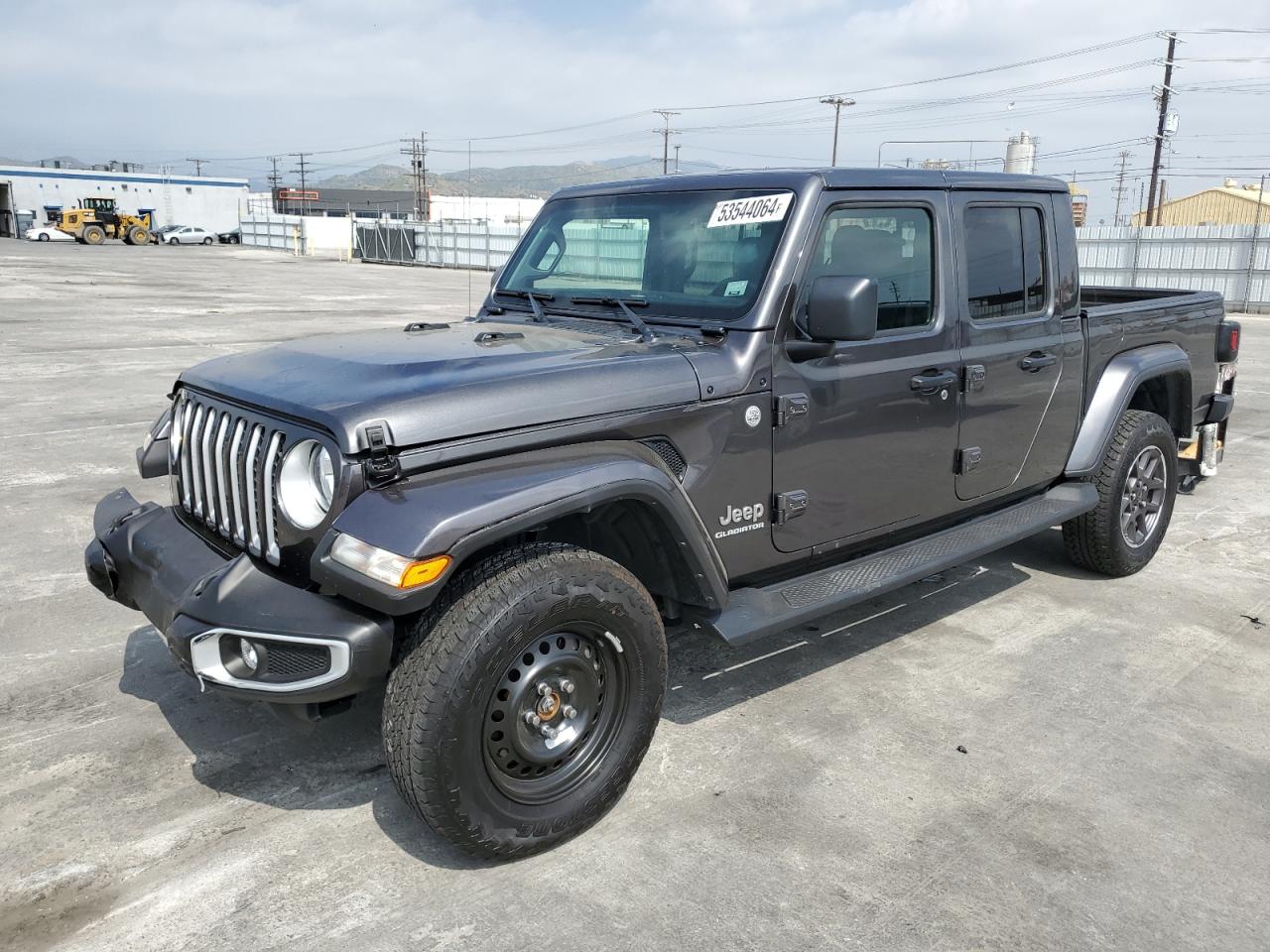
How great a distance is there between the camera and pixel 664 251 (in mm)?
3787

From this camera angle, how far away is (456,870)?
2834 millimetres

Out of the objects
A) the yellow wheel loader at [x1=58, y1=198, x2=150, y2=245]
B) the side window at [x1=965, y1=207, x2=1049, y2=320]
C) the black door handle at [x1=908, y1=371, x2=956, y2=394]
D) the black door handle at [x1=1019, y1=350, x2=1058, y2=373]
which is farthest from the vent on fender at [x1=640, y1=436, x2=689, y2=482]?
the yellow wheel loader at [x1=58, y1=198, x2=150, y2=245]

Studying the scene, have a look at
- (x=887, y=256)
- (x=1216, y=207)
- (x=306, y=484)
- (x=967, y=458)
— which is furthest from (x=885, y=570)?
(x=1216, y=207)

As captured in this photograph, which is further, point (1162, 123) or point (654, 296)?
point (1162, 123)

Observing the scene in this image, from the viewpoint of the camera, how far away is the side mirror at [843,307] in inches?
128

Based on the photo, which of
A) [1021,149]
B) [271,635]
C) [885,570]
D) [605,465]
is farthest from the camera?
[1021,149]

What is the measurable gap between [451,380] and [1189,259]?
2641cm

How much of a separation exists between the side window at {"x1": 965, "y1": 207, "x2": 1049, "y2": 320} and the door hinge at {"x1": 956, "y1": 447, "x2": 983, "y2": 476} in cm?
55

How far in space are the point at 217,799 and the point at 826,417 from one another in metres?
2.34

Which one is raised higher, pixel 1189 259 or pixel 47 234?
pixel 47 234

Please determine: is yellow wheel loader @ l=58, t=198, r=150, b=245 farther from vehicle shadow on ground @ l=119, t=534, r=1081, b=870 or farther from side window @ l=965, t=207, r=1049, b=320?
side window @ l=965, t=207, r=1049, b=320

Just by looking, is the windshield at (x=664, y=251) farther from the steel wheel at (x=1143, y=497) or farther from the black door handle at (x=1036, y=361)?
the steel wheel at (x=1143, y=497)

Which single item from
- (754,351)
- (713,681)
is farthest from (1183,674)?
(754,351)

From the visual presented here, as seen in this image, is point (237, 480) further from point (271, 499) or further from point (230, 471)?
point (271, 499)
